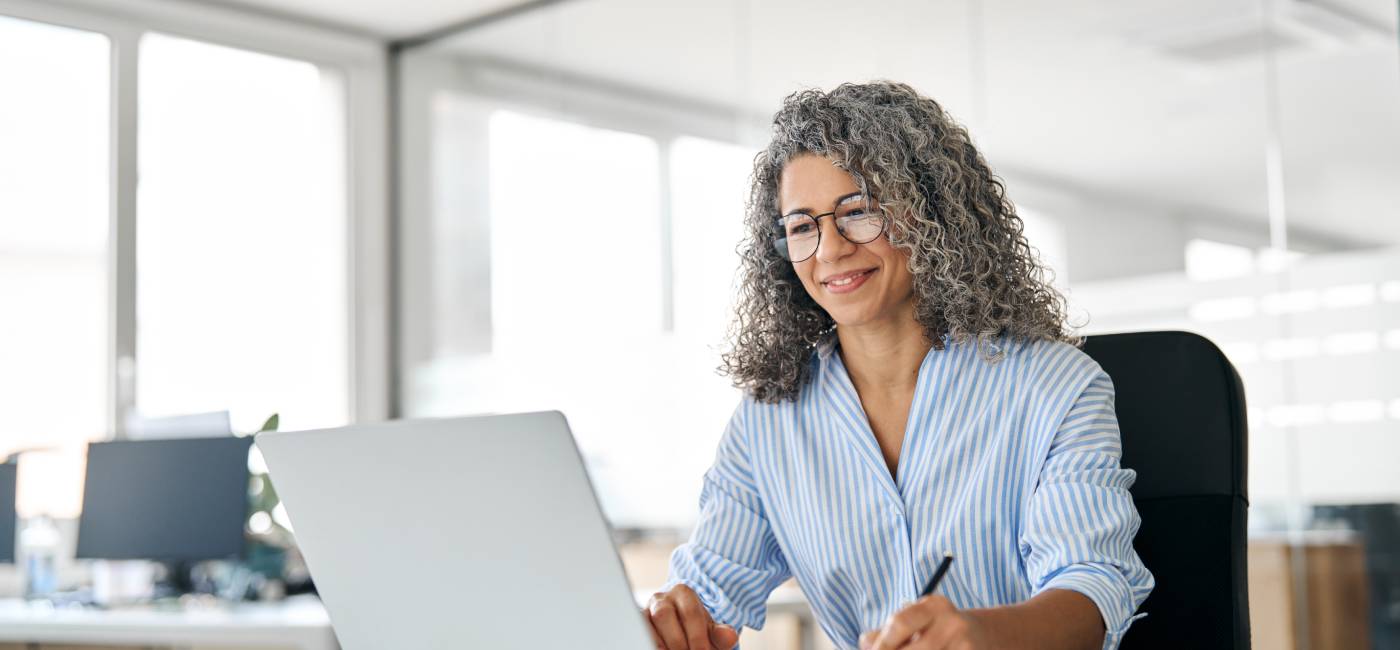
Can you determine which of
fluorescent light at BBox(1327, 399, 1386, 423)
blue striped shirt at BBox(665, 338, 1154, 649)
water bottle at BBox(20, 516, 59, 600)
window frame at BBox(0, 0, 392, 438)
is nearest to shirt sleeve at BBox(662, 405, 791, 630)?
blue striped shirt at BBox(665, 338, 1154, 649)

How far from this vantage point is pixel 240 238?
4586 mm

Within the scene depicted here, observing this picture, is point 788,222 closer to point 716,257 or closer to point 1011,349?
point 1011,349

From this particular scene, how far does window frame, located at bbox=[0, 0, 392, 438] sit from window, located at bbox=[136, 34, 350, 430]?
41 millimetres

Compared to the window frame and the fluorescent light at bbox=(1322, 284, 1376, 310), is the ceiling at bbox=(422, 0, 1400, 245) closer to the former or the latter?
the fluorescent light at bbox=(1322, 284, 1376, 310)

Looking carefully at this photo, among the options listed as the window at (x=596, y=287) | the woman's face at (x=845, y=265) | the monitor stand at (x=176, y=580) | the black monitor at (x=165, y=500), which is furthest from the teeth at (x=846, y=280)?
the window at (x=596, y=287)

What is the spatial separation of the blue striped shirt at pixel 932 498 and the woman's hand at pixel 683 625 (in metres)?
0.12

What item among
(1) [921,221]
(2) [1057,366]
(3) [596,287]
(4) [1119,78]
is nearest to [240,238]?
(3) [596,287]

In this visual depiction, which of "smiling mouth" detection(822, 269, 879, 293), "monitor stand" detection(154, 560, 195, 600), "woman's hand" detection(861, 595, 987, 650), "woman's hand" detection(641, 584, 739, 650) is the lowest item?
"monitor stand" detection(154, 560, 195, 600)

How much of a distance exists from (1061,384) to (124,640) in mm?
1748

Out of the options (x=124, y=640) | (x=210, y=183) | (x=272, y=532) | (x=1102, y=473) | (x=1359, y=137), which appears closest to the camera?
(x=1102, y=473)

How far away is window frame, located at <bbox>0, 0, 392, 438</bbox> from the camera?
4.22 m

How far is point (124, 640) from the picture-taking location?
2.37 meters

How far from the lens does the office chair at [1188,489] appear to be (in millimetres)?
1379

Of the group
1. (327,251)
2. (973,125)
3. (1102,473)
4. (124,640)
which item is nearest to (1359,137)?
(973,125)
